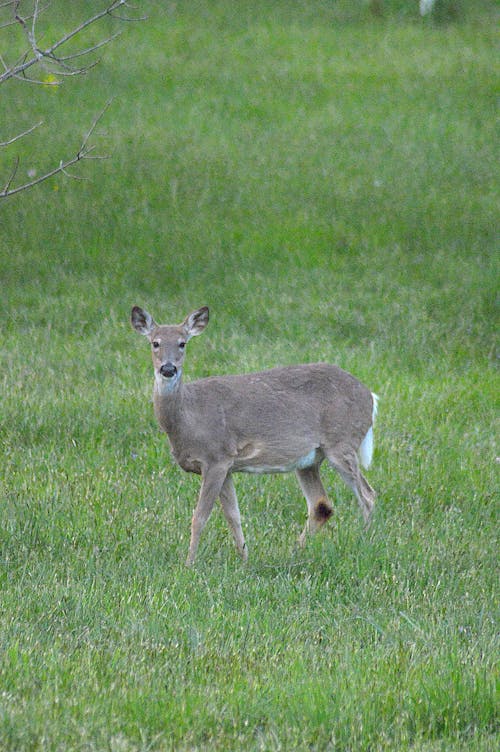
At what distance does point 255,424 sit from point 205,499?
2.33ft

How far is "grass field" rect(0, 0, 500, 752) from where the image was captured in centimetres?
473

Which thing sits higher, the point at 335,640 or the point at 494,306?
the point at 335,640

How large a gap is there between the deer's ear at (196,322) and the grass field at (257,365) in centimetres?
115

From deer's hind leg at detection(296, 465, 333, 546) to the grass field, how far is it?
187 millimetres

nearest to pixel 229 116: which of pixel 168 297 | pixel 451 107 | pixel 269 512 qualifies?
Answer: pixel 451 107

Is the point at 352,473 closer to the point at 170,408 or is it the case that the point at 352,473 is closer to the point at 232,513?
the point at 232,513

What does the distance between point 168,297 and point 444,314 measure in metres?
3.21

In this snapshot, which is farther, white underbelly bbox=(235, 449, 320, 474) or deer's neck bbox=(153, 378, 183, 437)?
white underbelly bbox=(235, 449, 320, 474)

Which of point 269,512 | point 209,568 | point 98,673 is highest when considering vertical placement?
point 98,673

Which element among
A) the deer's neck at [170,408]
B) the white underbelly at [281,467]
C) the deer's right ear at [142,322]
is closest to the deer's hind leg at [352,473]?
the white underbelly at [281,467]

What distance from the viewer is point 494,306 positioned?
1366 centimetres

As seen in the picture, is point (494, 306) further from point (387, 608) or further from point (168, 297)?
point (387, 608)

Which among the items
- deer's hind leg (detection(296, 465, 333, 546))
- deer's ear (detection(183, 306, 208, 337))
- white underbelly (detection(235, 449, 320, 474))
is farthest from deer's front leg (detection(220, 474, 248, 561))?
deer's ear (detection(183, 306, 208, 337))

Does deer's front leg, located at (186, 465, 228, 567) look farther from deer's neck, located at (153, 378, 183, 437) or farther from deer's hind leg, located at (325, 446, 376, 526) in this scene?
deer's hind leg, located at (325, 446, 376, 526)
